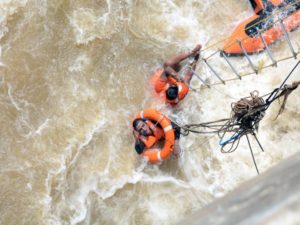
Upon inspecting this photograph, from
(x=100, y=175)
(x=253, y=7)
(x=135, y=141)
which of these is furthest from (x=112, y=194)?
(x=253, y=7)

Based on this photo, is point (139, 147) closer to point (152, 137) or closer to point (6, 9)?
point (152, 137)

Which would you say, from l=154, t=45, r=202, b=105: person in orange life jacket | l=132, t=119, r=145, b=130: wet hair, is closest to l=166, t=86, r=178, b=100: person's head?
l=154, t=45, r=202, b=105: person in orange life jacket

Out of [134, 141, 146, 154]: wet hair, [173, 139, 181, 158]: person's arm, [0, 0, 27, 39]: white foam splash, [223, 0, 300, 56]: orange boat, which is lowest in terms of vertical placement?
[173, 139, 181, 158]: person's arm

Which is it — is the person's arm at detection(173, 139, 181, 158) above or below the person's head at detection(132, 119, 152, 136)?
below

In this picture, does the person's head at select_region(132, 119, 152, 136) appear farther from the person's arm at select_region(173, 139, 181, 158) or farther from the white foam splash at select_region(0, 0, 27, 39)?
the white foam splash at select_region(0, 0, 27, 39)

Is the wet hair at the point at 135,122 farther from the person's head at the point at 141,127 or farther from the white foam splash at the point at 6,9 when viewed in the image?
the white foam splash at the point at 6,9

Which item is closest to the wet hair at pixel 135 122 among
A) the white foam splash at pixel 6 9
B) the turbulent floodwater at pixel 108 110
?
the turbulent floodwater at pixel 108 110

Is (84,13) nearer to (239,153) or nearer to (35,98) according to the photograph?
(35,98)

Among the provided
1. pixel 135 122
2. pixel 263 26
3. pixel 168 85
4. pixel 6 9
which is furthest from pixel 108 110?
pixel 263 26
